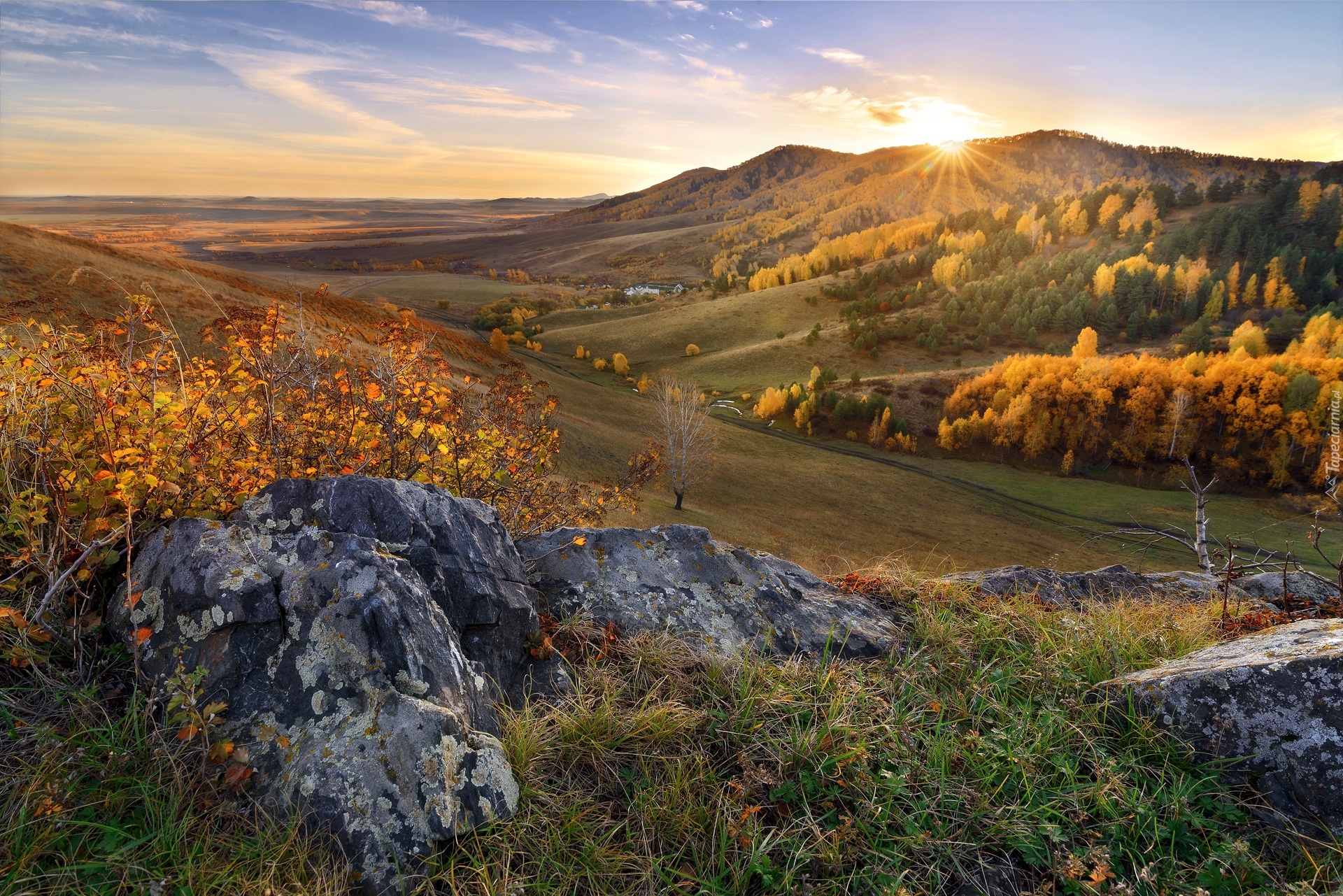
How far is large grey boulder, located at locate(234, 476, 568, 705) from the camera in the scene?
14.8ft

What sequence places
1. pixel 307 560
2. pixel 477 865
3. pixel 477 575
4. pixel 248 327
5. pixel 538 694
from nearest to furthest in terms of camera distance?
pixel 477 865, pixel 307 560, pixel 538 694, pixel 477 575, pixel 248 327

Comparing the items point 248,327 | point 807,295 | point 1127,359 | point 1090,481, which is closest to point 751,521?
point 248,327

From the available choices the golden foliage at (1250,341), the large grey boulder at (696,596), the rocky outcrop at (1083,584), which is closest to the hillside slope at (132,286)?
the large grey boulder at (696,596)

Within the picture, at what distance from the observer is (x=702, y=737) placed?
4121 mm

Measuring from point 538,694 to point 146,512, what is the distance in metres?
3.11

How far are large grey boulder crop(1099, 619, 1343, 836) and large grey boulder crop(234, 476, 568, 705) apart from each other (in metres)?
4.40

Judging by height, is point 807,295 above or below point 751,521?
above

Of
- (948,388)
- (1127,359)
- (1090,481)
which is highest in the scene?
(1127,359)

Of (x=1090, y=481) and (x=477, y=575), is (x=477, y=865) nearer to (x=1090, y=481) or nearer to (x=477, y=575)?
(x=477, y=575)

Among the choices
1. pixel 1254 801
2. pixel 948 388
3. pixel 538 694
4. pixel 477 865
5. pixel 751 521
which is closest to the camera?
pixel 477 865

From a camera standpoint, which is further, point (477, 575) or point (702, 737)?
point (477, 575)

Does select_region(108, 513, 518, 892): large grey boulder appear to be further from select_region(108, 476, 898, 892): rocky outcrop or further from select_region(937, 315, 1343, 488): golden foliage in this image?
select_region(937, 315, 1343, 488): golden foliage

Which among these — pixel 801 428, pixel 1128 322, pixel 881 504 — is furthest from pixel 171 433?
pixel 1128 322

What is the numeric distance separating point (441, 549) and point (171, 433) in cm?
216
